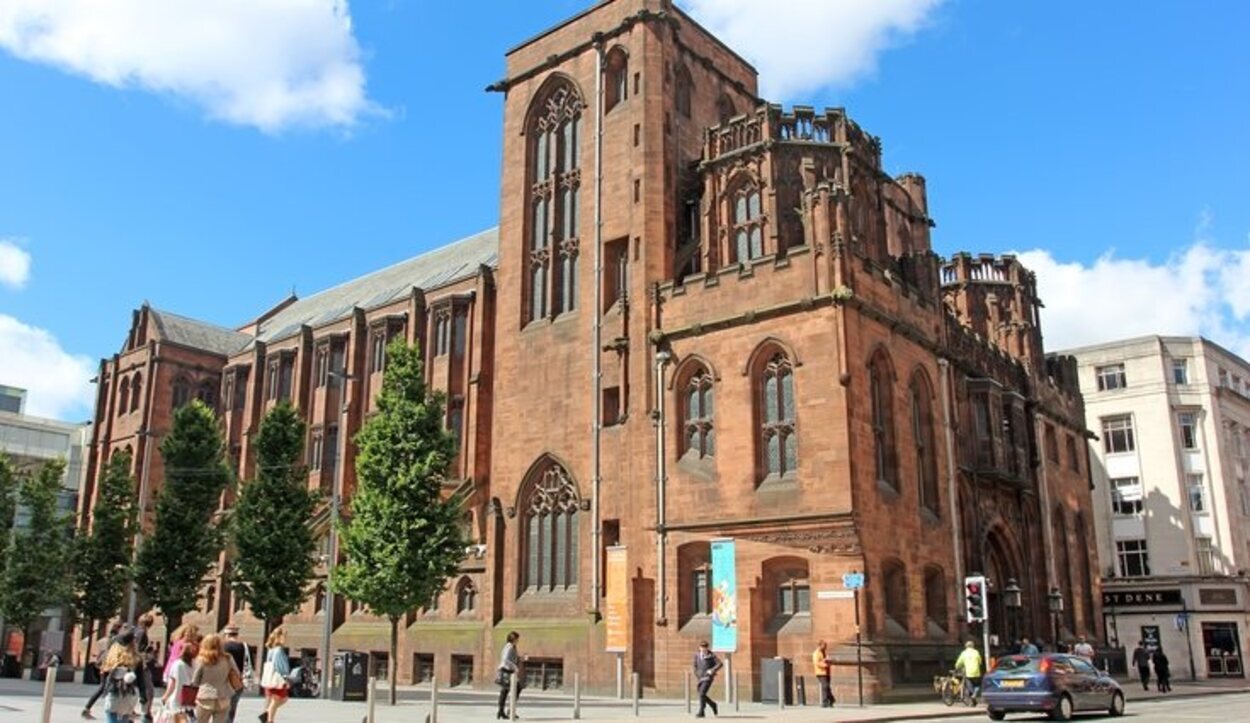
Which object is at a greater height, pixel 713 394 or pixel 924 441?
pixel 713 394

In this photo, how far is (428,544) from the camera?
30391mm

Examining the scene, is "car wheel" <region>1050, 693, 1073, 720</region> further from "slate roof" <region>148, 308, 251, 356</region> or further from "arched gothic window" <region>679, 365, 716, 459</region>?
"slate roof" <region>148, 308, 251, 356</region>

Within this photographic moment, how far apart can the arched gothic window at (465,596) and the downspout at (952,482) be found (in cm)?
1712

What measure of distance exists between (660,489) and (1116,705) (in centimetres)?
1348

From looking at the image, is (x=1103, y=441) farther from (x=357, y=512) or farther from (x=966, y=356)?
(x=357, y=512)

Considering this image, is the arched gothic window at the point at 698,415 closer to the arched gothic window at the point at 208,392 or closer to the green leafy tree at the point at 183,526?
the green leafy tree at the point at 183,526

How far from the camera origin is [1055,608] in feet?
127

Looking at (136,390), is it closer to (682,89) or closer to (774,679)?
(682,89)

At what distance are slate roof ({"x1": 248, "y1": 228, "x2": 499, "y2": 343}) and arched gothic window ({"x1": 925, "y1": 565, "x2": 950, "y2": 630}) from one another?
74.5 feet

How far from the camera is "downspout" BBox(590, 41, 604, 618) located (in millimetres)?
33675

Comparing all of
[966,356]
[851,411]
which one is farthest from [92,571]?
[966,356]

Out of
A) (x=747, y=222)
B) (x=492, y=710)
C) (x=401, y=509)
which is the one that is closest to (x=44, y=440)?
(x=401, y=509)

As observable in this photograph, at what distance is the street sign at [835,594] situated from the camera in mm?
27141

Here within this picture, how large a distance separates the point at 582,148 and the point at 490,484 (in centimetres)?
1335
